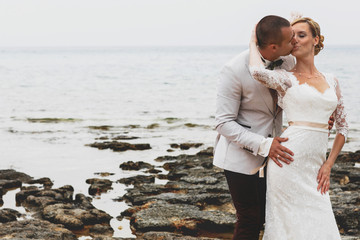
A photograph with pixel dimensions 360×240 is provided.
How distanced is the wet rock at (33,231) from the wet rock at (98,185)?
2557 mm

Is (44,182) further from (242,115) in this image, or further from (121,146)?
(242,115)

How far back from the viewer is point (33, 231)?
20.0 feet

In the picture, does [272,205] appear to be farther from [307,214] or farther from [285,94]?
[285,94]

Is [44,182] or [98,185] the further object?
[44,182]

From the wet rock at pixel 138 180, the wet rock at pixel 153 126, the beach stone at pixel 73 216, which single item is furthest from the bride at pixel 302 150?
the wet rock at pixel 153 126

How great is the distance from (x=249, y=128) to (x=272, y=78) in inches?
18.2

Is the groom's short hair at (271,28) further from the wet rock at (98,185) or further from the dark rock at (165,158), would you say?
the dark rock at (165,158)

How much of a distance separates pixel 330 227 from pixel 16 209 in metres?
5.89

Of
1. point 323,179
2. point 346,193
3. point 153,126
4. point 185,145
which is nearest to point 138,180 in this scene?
point 346,193

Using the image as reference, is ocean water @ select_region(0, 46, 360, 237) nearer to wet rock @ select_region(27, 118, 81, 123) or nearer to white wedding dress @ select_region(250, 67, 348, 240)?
wet rock @ select_region(27, 118, 81, 123)

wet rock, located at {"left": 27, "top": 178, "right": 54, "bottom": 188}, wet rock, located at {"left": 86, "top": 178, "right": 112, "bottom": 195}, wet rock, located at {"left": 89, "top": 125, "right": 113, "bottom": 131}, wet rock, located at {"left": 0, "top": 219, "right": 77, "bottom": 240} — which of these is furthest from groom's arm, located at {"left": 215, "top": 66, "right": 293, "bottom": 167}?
wet rock, located at {"left": 89, "top": 125, "right": 113, "bottom": 131}

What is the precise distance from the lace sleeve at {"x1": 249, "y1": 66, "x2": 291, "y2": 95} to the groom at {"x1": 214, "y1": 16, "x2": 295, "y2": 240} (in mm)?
121

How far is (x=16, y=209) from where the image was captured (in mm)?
8180

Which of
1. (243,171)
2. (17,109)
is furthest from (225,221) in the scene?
(17,109)
